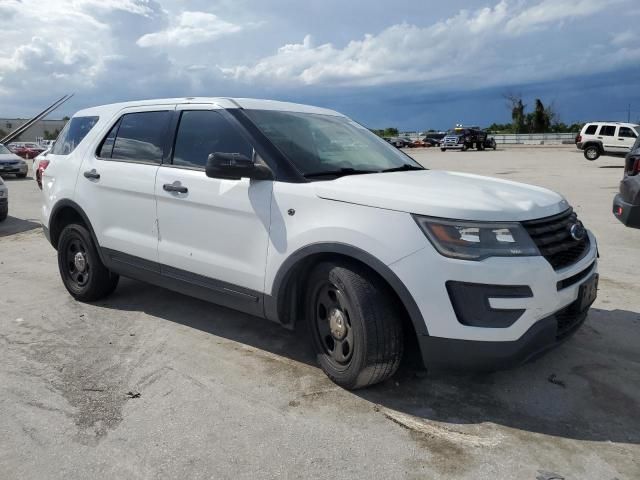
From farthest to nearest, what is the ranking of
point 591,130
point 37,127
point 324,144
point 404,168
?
point 37,127, point 591,130, point 404,168, point 324,144

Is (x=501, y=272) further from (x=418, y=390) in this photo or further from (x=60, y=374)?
(x=60, y=374)

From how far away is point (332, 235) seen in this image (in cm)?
316

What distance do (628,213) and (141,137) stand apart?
539 cm

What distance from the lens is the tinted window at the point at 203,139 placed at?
379cm

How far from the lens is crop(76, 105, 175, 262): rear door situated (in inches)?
169

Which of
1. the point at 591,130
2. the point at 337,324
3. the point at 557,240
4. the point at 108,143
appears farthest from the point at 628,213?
the point at 591,130

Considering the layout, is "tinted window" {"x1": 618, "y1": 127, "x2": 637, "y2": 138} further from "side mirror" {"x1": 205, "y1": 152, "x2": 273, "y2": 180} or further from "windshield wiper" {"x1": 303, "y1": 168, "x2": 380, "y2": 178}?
"side mirror" {"x1": 205, "y1": 152, "x2": 273, "y2": 180}

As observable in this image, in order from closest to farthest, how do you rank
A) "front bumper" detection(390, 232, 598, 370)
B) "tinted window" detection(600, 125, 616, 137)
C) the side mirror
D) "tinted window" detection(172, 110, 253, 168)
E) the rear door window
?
"front bumper" detection(390, 232, 598, 370)
the side mirror
"tinted window" detection(172, 110, 253, 168)
"tinted window" detection(600, 125, 616, 137)
the rear door window

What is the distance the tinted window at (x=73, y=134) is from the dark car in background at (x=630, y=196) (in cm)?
581

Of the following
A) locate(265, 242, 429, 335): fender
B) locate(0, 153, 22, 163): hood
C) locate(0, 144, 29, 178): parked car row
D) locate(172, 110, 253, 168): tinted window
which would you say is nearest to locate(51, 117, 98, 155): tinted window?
locate(172, 110, 253, 168): tinted window

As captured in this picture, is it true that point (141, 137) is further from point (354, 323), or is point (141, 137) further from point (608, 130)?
point (608, 130)

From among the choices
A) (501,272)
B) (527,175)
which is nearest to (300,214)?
(501,272)

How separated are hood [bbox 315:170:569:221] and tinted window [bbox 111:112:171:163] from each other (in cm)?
164

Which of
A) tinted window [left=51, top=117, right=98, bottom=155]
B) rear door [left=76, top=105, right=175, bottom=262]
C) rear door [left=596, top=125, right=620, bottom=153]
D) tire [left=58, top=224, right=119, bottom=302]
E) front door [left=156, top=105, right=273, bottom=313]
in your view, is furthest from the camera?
rear door [left=596, top=125, right=620, bottom=153]
